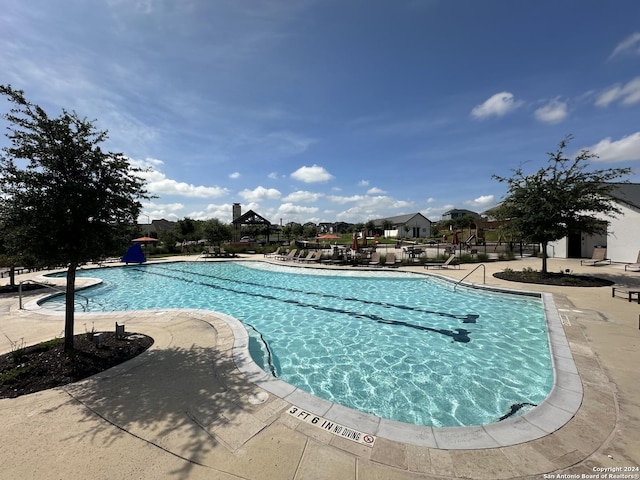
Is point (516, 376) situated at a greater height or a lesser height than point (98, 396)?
lesser

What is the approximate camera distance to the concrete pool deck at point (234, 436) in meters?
2.71

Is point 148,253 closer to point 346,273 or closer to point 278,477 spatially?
point 346,273

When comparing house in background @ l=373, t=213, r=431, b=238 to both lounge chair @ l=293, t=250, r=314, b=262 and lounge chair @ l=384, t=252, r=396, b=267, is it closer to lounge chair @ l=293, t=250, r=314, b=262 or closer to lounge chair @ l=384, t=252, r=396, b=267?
lounge chair @ l=293, t=250, r=314, b=262

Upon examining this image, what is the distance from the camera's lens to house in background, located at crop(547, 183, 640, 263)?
16.9 meters

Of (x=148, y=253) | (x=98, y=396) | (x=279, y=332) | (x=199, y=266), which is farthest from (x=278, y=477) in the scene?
(x=148, y=253)

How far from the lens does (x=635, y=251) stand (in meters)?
17.0

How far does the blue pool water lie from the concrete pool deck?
1.29 m

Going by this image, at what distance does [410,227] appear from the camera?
2857 inches

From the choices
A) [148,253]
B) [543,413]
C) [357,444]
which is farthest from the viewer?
[148,253]

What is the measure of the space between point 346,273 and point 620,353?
41.7 feet

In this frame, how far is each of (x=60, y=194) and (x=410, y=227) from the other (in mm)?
73369

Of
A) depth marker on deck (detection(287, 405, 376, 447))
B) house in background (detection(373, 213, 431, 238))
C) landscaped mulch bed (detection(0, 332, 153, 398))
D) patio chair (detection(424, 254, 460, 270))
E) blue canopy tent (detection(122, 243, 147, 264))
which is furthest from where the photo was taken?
house in background (detection(373, 213, 431, 238))

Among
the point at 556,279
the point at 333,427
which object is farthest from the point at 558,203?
the point at 333,427

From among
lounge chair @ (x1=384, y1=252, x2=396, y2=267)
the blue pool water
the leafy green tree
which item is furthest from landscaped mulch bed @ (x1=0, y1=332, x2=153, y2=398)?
the leafy green tree
